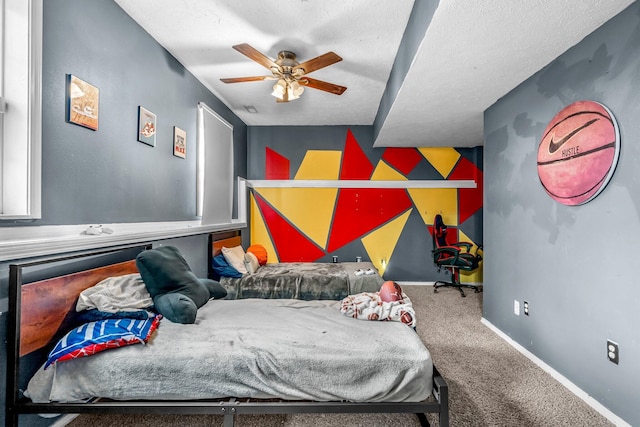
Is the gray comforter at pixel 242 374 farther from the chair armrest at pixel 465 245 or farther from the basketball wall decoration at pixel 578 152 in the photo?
the chair armrest at pixel 465 245

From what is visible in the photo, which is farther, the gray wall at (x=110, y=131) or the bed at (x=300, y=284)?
the bed at (x=300, y=284)

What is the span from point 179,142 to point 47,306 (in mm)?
1846

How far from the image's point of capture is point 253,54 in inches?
95.7

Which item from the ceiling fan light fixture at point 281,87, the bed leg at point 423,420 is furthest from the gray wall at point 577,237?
the ceiling fan light fixture at point 281,87

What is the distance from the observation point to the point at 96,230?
1920 mm

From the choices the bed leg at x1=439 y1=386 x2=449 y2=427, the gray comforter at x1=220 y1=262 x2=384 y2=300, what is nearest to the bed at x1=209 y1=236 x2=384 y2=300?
the gray comforter at x1=220 y1=262 x2=384 y2=300

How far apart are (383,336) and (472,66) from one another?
2078 millimetres

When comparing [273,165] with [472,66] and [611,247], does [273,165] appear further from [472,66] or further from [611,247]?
[611,247]

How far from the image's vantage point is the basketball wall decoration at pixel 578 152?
1.85m

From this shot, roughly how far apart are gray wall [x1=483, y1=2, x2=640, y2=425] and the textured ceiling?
7.9 inches

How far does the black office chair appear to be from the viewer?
4.66 meters

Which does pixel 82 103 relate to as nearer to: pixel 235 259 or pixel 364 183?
pixel 235 259

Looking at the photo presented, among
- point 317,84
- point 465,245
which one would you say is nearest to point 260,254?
point 317,84

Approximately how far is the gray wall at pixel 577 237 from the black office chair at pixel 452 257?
4.77ft
